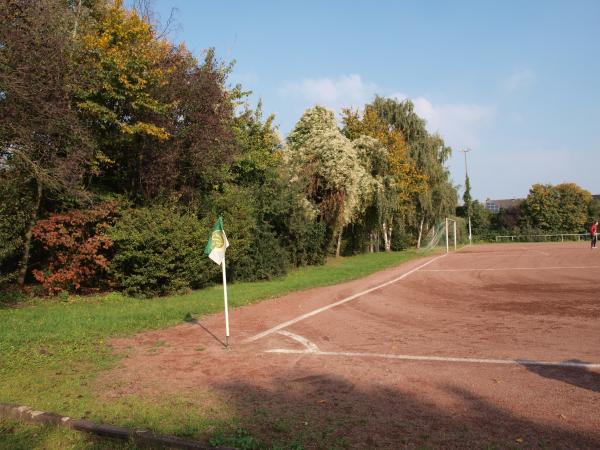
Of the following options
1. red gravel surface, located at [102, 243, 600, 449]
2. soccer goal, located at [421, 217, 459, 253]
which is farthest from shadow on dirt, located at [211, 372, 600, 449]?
soccer goal, located at [421, 217, 459, 253]

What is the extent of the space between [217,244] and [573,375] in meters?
5.86

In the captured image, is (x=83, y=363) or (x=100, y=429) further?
(x=83, y=363)

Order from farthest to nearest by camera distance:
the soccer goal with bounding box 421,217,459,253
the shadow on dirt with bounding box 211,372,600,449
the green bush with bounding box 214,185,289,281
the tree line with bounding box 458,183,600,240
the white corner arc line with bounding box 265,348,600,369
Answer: the tree line with bounding box 458,183,600,240, the soccer goal with bounding box 421,217,459,253, the green bush with bounding box 214,185,289,281, the white corner arc line with bounding box 265,348,600,369, the shadow on dirt with bounding box 211,372,600,449

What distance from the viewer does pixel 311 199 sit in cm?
2767

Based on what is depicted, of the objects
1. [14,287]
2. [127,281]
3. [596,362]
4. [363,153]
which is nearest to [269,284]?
[127,281]

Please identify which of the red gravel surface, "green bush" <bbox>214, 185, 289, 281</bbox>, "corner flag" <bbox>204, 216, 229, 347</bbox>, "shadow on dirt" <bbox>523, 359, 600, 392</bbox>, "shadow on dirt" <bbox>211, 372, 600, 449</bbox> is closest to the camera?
"shadow on dirt" <bbox>211, 372, 600, 449</bbox>

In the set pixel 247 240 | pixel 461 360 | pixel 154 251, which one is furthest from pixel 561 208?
pixel 461 360

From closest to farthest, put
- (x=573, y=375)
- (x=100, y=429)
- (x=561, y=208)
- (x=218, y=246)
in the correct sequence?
(x=100, y=429) → (x=573, y=375) → (x=218, y=246) → (x=561, y=208)

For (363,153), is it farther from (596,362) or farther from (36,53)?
(596,362)

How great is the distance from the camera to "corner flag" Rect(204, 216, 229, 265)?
27.9 feet

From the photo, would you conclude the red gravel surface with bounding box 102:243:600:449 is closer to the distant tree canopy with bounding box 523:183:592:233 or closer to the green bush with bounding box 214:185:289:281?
the green bush with bounding box 214:185:289:281

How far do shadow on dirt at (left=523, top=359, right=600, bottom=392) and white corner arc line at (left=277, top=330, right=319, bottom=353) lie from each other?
3.29 meters

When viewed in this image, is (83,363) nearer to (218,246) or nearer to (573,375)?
(218,246)

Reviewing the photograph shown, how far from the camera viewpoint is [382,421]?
15.7 feet
